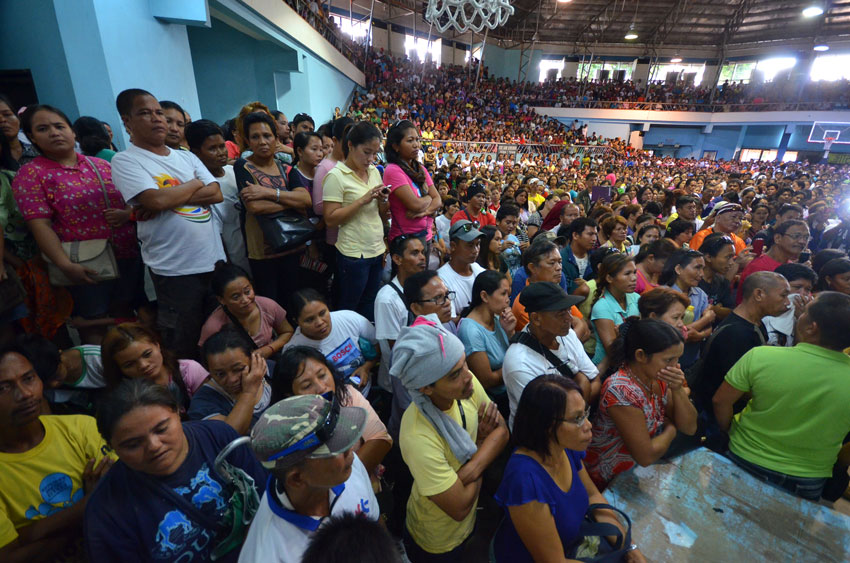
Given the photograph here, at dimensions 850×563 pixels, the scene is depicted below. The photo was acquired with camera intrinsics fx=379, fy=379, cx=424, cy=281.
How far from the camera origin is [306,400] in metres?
1.17

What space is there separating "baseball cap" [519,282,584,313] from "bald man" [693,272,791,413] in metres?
1.34

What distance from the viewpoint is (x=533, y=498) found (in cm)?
146

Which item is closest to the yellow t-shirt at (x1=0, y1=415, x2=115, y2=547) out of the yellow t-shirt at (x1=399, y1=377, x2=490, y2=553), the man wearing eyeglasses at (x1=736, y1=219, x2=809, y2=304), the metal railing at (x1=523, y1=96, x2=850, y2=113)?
the yellow t-shirt at (x1=399, y1=377, x2=490, y2=553)

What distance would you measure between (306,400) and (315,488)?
0.27m

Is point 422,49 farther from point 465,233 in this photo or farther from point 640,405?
point 640,405

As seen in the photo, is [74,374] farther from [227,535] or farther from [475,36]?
[475,36]

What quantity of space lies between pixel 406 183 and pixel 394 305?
43.7 inches

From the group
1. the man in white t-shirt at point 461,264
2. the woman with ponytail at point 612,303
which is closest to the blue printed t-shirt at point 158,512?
the man in white t-shirt at point 461,264

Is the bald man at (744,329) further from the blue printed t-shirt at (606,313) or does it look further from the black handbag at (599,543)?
the black handbag at (599,543)

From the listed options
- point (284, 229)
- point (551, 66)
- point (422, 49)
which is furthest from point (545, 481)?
point (551, 66)

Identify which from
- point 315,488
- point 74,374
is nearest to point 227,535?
point 315,488

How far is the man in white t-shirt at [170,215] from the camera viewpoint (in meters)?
2.27

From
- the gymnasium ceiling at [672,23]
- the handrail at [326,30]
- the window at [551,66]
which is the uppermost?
the gymnasium ceiling at [672,23]

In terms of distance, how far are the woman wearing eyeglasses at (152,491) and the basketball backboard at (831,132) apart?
3276cm
